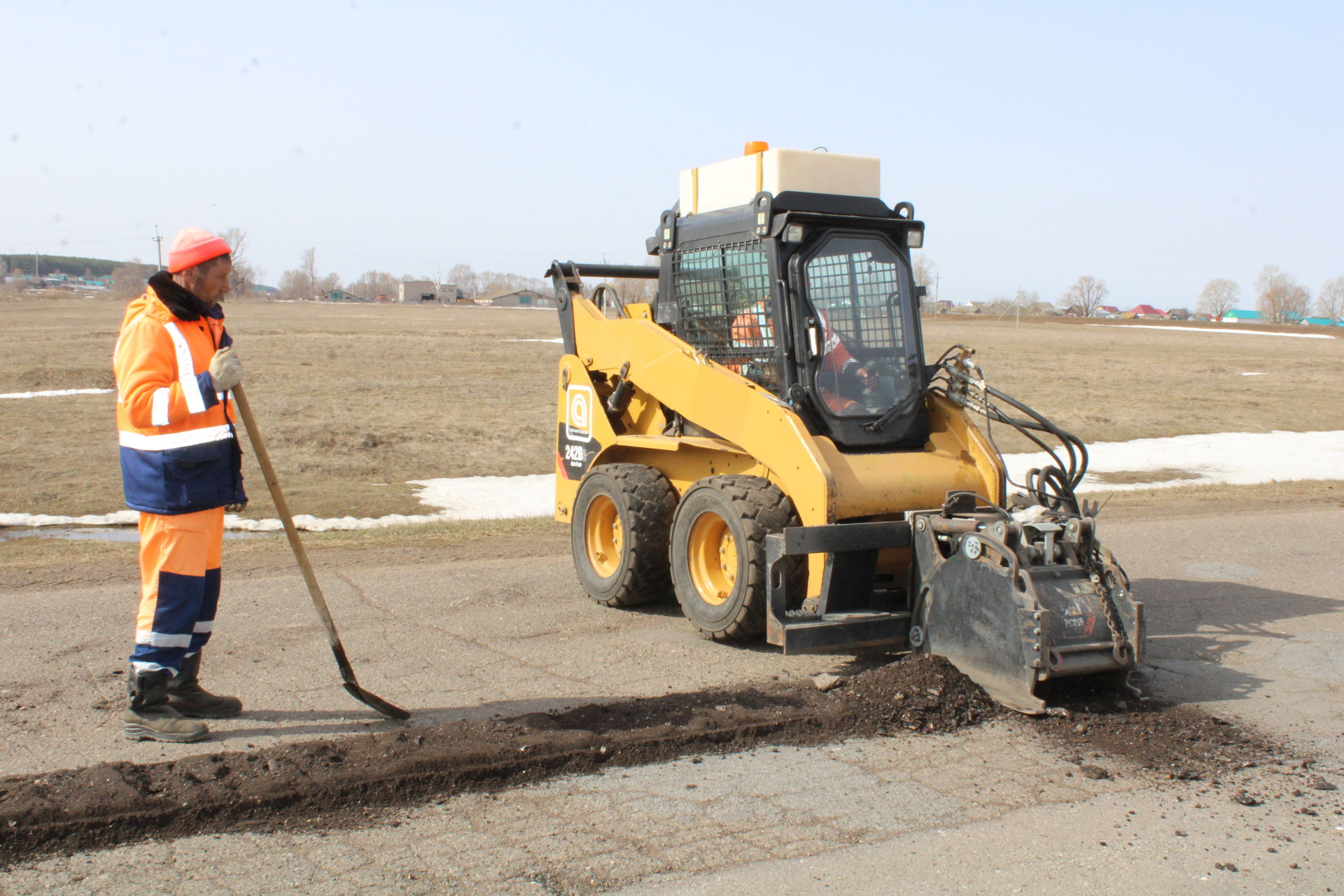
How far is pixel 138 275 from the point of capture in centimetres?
9725

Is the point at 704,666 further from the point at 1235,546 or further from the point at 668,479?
the point at 1235,546

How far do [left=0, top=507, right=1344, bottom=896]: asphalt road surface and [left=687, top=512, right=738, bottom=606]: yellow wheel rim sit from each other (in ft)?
1.08

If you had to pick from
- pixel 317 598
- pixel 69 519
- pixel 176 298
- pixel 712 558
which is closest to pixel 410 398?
pixel 69 519

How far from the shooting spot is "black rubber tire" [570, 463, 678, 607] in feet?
23.8

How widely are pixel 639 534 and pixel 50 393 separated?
1530 centimetres

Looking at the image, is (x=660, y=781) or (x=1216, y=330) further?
(x=1216, y=330)

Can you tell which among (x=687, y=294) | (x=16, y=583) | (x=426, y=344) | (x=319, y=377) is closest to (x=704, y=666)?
(x=687, y=294)

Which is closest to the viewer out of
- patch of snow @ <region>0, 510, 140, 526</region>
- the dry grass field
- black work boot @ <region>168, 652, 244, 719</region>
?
black work boot @ <region>168, 652, 244, 719</region>

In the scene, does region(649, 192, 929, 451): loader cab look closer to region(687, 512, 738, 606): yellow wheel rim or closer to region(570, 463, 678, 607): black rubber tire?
region(687, 512, 738, 606): yellow wheel rim

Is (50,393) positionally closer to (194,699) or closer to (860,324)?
(194,699)

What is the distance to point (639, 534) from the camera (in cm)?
725

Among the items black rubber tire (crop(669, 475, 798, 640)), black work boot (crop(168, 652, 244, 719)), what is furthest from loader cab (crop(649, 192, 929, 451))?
black work boot (crop(168, 652, 244, 719))

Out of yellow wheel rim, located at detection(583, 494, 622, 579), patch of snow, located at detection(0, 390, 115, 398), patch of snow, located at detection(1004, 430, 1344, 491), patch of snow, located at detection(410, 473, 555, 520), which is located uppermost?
patch of snow, located at detection(0, 390, 115, 398)

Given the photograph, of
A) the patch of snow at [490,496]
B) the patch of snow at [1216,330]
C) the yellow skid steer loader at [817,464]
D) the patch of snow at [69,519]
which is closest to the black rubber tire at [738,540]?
the yellow skid steer loader at [817,464]
